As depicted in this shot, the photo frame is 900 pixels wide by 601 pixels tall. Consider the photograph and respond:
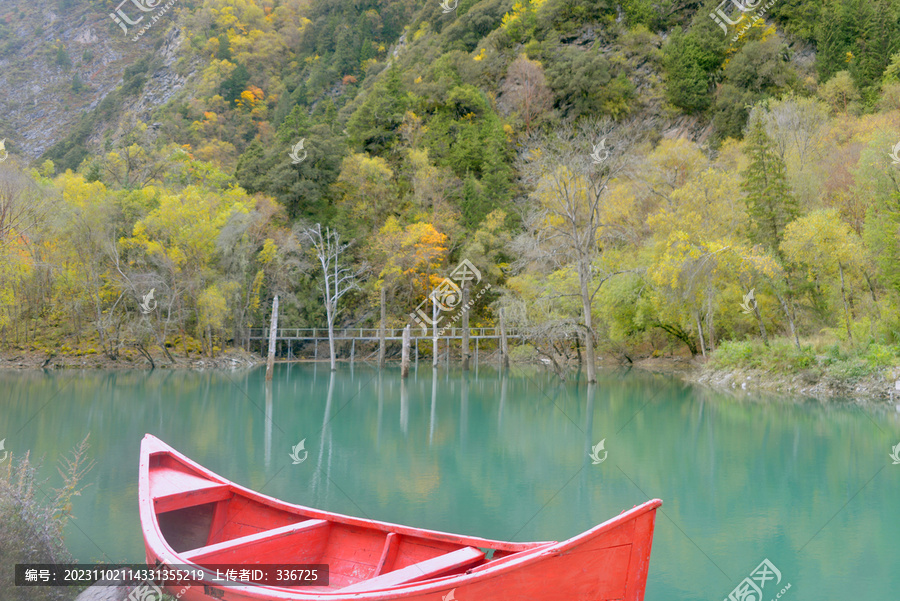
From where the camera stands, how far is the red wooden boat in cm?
361

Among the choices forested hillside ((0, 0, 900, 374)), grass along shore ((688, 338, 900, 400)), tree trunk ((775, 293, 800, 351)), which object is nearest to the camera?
grass along shore ((688, 338, 900, 400))

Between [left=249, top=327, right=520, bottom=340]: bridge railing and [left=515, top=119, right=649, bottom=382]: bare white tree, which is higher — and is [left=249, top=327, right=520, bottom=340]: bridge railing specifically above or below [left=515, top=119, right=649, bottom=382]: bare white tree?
below

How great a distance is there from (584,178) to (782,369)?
11119mm

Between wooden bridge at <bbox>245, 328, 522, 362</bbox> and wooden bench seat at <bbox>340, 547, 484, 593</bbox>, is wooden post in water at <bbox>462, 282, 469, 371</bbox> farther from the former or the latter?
wooden bench seat at <bbox>340, 547, 484, 593</bbox>

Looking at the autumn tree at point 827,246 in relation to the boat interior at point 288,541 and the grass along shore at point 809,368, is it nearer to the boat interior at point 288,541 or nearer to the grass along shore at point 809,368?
the grass along shore at point 809,368

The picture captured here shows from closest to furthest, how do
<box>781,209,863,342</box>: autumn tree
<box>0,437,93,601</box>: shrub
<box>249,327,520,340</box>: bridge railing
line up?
<box>0,437,93,601</box>: shrub < <box>781,209,863,342</box>: autumn tree < <box>249,327,520,340</box>: bridge railing

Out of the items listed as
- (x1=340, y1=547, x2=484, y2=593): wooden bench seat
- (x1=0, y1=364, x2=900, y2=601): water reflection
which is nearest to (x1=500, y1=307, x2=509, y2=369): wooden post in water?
(x1=0, y1=364, x2=900, y2=601): water reflection

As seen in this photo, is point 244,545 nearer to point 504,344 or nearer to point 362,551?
point 362,551

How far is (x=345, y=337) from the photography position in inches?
1510

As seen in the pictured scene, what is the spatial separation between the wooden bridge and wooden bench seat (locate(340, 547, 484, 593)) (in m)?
32.9

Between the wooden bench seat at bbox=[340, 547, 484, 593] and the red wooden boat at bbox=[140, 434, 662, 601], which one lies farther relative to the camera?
the wooden bench seat at bbox=[340, 547, 484, 593]

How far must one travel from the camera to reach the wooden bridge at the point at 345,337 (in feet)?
126

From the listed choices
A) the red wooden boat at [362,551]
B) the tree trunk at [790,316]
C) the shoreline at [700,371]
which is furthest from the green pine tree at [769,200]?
the red wooden boat at [362,551]

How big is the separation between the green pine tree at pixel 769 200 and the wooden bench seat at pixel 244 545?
23.2 metres
